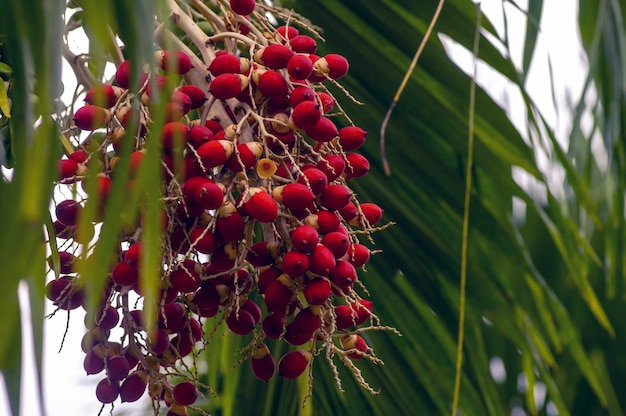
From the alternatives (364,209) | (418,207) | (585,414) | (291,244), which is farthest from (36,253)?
(585,414)

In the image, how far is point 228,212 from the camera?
77 centimetres

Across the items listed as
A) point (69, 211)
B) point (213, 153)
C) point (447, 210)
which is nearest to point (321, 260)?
point (213, 153)

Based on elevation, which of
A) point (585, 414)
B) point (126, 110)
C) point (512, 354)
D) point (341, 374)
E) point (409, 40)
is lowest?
point (585, 414)

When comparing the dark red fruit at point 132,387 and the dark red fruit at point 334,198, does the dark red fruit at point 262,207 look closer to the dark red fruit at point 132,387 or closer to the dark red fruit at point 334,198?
the dark red fruit at point 334,198

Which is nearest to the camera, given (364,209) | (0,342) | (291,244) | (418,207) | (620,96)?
(0,342)

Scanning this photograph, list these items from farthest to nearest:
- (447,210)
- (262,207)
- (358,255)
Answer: (447,210) → (358,255) → (262,207)

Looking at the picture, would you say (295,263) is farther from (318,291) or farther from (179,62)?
(179,62)

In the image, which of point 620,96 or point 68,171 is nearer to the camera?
point 68,171

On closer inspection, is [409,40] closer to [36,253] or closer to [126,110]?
[126,110]

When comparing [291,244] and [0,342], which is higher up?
[0,342]

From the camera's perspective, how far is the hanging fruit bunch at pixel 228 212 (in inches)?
30.0

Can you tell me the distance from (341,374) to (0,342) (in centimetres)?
85

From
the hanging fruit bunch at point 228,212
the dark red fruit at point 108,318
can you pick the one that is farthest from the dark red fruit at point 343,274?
the dark red fruit at point 108,318

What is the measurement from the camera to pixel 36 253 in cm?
54
